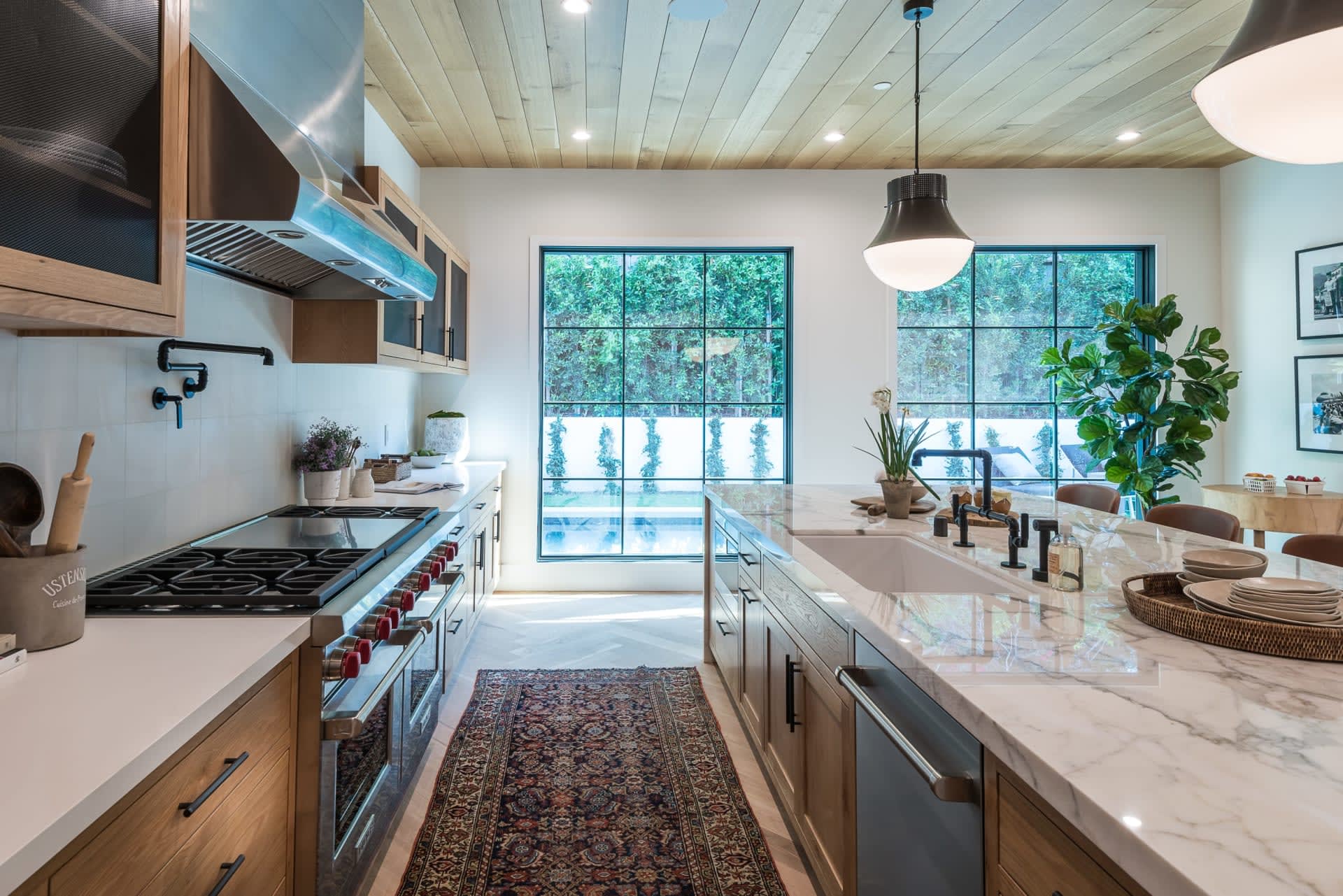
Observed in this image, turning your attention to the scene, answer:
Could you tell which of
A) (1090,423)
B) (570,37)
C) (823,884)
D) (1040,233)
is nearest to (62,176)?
(823,884)

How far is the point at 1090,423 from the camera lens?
449 cm

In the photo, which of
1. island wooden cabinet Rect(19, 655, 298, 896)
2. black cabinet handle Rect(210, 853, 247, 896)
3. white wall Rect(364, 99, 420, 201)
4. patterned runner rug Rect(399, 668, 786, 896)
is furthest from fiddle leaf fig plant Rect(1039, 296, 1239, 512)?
black cabinet handle Rect(210, 853, 247, 896)

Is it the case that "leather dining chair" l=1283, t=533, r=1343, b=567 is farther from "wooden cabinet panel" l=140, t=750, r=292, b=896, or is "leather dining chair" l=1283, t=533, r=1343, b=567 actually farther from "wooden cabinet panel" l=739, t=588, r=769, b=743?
"wooden cabinet panel" l=140, t=750, r=292, b=896

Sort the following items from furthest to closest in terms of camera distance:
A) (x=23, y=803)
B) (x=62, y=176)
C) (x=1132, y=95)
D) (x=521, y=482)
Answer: (x=521, y=482)
(x=1132, y=95)
(x=62, y=176)
(x=23, y=803)

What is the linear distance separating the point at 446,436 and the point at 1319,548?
13.3 ft

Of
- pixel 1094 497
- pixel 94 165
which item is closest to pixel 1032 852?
pixel 94 165

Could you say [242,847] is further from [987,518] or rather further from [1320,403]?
[1320,403]

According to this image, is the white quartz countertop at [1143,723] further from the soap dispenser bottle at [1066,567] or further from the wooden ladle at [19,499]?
the wooden ladle at [19,499]

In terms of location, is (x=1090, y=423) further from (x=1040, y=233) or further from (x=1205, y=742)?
(x=1205, y=742)

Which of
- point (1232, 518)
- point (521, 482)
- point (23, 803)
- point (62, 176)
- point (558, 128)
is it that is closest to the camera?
point (23, 803)

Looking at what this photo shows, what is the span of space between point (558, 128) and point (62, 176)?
11.3 feet

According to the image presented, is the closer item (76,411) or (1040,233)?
(76,411)

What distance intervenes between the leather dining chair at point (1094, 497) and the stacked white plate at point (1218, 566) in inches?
77.0

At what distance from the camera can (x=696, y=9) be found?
115 inches
